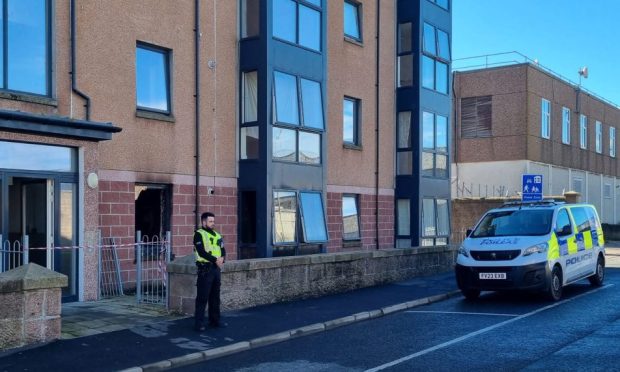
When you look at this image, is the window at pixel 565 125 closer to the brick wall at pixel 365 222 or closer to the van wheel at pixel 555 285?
the brick wall at pixel 365 222

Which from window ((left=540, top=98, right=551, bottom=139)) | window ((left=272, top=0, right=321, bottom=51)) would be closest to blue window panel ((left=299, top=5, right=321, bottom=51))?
window ((left=272, top=0, right=321, bottom=51))

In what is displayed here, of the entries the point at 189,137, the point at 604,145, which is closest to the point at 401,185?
the point at 189,137

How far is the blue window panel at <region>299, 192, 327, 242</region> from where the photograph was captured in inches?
628

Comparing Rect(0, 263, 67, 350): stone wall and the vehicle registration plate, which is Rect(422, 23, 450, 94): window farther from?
Rect(0, 263, 67, 350): stone wall

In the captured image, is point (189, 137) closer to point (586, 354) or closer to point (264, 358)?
point (264, 358)

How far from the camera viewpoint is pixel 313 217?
643 inches

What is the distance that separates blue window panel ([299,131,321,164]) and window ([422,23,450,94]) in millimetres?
5860

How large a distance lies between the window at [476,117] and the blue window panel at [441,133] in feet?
37.6

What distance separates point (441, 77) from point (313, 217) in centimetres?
841

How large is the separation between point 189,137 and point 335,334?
6.27 metres

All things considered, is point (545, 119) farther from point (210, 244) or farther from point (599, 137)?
point (210, 244)

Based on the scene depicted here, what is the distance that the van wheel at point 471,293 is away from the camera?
12969 millimetres

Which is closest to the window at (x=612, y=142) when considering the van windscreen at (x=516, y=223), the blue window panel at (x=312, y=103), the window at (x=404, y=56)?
the window at (x=404, y=56)

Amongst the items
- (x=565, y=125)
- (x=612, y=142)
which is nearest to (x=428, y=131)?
(x=565, y=125)
